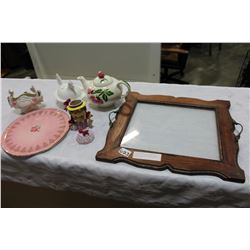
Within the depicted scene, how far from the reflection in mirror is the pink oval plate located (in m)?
0.26

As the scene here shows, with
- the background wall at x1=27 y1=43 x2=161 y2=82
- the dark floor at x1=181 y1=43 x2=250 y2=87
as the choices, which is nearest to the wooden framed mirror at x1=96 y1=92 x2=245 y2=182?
the background wall at x1=27 y1=43 x2=161 y2=82

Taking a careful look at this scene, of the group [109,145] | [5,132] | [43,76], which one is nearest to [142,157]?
[109,145]

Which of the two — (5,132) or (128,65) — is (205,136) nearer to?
(5,132)

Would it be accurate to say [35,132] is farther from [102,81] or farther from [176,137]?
[176,137]

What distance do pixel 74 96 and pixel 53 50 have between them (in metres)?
1.14

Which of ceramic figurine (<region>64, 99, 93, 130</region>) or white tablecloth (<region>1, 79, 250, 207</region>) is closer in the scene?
white tablecloth (<region>1, 79, 250, 207</region>)

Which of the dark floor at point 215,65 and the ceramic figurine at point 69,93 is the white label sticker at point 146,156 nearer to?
the ceramic figurine at point 69,93

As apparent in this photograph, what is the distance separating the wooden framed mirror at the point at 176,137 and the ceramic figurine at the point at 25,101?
0.37 meters

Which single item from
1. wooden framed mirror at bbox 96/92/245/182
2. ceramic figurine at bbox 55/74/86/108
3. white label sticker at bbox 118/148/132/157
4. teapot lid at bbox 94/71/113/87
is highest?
teapot lid at bbox 94/71/113/87

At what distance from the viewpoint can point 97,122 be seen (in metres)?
0.85

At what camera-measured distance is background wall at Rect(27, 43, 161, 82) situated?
5.37 feet

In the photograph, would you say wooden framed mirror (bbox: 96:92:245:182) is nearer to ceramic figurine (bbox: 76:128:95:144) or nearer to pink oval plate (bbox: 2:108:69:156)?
ceramic figurine (bbox: 76:128:95:144)

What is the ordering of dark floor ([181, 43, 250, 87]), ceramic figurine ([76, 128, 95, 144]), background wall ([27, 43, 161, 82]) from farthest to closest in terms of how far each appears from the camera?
dark floor ([181, 43, 250, 87]), background wall ([27, 43, 161, 82]), ceramic figurine ([76, 128, 95, 144])

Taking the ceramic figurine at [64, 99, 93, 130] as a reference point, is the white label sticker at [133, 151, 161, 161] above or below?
below
